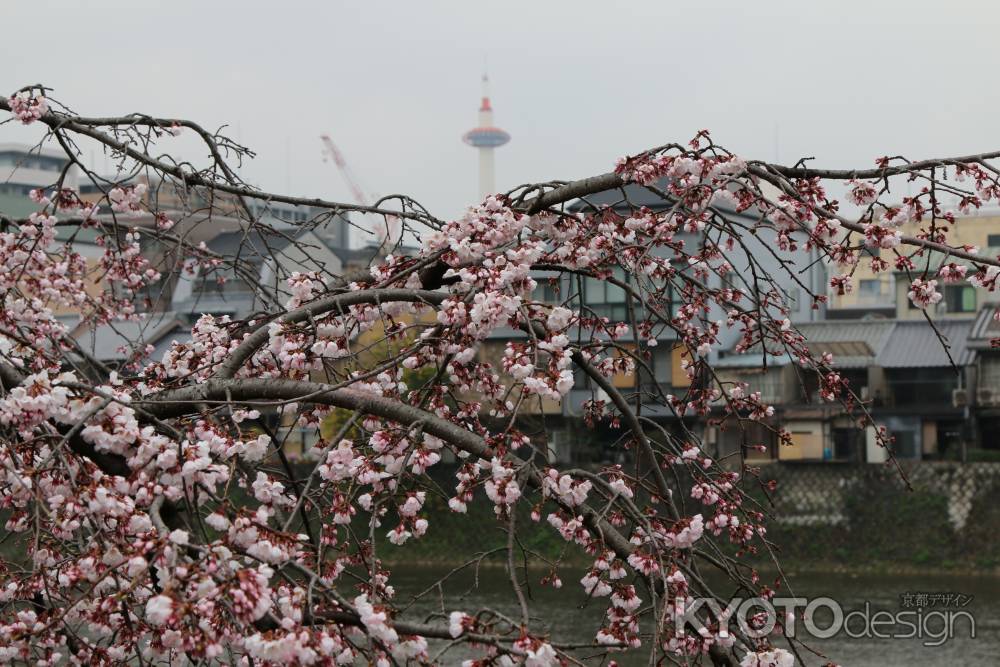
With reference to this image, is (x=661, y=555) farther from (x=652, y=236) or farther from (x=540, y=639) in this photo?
(x=652, y=236)

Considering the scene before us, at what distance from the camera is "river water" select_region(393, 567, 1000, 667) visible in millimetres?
14727

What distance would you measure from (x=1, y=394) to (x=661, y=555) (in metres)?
1.95

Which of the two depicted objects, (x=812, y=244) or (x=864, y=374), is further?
(x=864, y=374)

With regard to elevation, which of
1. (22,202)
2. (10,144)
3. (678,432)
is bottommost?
(678,432)

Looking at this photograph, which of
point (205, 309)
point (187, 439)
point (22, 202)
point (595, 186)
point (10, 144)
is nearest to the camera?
point (187, 439)

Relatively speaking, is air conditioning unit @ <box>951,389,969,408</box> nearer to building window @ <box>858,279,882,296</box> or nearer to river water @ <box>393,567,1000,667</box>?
river water @ <box>393,567,1000,667</box>

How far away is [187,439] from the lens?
3.58 meters

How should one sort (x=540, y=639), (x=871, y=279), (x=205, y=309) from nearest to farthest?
(x=540, y=639) → (x=205, y=309) → (x=871, y=279)

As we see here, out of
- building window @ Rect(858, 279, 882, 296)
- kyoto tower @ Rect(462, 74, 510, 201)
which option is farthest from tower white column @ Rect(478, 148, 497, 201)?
building window @ Rect(858, 279, 882, 296)

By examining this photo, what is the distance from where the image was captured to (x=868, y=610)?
17.2m

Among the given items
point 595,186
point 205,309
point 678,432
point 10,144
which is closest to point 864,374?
point 678,432

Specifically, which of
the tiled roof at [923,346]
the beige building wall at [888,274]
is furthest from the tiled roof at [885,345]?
the beige building wall at [888,274]

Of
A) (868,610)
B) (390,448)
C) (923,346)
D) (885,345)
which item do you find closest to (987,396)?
(923,346)

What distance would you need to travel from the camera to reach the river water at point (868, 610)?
14727 millimetres
